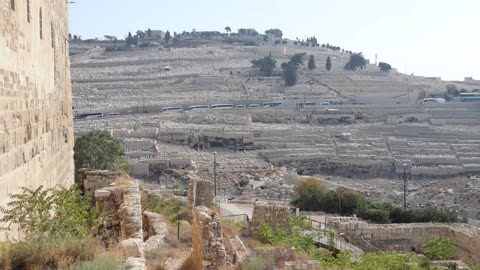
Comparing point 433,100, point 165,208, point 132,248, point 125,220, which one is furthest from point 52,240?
point 433,100

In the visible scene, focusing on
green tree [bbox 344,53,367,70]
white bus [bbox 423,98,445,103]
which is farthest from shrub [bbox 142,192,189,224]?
green tree [bbox 344,53,367,70]

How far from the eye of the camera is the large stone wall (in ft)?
18.2

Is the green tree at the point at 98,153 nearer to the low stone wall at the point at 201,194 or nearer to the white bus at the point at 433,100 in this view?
the low stone wall at the point at 201,194

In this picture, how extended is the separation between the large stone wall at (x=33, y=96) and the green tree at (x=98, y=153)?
6.30 meters

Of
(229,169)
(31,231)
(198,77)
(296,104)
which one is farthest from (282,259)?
(198,77)

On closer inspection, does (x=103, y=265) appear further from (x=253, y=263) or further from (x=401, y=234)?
(x=401, y=234)

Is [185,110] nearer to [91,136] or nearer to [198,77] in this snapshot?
[198,77]

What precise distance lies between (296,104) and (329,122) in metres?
5.95

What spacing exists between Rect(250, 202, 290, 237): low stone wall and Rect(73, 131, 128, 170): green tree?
661 cm

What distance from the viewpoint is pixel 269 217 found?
11047 millimetres

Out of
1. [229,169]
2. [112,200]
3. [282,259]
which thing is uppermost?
[112,200]

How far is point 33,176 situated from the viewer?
6938 millimetres

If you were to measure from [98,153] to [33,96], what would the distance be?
35.2 ft

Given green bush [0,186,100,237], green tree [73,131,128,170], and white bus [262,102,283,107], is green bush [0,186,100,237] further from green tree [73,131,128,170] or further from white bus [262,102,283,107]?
white bus [262,102,283,107]
